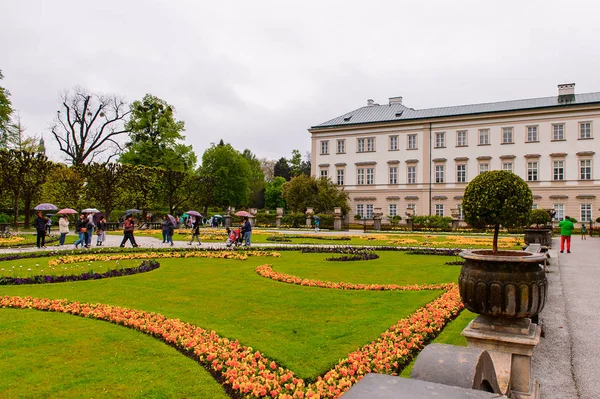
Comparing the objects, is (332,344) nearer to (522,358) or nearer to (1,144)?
(522,358)

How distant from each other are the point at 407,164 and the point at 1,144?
4454 cm

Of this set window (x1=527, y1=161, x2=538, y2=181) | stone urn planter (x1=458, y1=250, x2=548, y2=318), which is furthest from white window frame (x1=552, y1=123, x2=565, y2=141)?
stone urn planter (x1=458, y1=250, x2=548, y2=318)

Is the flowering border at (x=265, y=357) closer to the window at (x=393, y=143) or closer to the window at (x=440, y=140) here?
the window at (x=440, y=140)

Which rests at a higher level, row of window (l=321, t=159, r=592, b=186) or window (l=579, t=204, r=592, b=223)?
row of window (l=321, t=159, r=592, b=186)

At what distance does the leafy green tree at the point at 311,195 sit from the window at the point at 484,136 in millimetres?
17553

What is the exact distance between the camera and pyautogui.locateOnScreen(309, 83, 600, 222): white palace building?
42.9 meters

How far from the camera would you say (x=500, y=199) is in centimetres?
663

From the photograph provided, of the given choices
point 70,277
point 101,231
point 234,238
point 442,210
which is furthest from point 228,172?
point 70,277

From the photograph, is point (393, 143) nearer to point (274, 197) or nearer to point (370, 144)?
point (370, 144)

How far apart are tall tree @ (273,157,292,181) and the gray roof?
36230 millimetres

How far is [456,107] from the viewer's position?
169ft

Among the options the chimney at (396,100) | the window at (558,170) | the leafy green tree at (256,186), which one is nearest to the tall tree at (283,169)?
the leafy green tree at (256,186)

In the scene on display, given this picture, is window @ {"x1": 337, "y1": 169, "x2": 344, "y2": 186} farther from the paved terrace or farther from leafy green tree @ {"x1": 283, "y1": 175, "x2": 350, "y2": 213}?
the paved terrace

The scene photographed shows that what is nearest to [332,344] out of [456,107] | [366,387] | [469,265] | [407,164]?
[469,265]
